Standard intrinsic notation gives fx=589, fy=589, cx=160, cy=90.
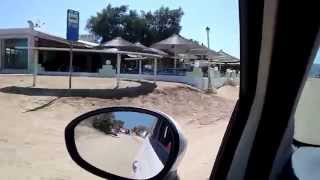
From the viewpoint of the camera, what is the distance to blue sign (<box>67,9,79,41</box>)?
81.4 feet

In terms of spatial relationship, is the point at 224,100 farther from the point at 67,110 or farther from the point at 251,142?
the point at 251,142

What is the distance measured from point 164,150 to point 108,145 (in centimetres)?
30

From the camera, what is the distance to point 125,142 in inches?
93.2

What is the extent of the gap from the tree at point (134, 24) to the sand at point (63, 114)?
23033 mm

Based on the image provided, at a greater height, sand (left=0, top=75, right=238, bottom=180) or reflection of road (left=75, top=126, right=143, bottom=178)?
reflection of road (left=75, top=126, right=143, bottom=178)

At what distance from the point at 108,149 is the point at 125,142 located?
0.54 feet

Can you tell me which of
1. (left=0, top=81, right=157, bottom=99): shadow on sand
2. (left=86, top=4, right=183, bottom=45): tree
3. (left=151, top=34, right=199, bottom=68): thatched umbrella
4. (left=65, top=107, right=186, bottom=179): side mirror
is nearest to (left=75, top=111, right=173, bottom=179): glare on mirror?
(left=65, top=107, right=186, bottom=179): side mirror

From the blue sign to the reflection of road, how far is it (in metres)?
22.6

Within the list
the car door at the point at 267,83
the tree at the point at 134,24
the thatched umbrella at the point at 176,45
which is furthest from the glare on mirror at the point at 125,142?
the tree at the point at 134,24

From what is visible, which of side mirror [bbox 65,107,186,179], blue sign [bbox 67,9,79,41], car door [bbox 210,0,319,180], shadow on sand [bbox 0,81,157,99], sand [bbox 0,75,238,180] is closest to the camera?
car door [bbox 210,0,319,180]

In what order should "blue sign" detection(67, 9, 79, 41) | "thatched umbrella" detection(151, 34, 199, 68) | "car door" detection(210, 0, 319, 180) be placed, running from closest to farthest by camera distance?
"car door" detection(210, 0, 319, 180) < "blue sign" detection(67, 9, 79, 41) < "thatched umbrella" detection(151, 34, 199, 68)

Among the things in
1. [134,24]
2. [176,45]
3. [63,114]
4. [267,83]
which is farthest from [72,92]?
[134,24]

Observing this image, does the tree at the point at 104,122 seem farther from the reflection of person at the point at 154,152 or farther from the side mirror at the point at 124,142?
the reflection of person at the point at 154,152

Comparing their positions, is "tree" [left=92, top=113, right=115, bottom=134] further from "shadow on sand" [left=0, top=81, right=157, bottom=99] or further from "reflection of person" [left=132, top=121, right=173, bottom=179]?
"shadow on sand" [left=0, top=81, right=157, bottom=99]
